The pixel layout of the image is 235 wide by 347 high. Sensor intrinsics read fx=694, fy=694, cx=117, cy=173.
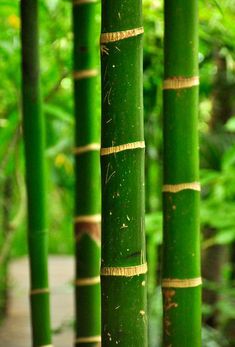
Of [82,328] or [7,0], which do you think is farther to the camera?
[7,0]

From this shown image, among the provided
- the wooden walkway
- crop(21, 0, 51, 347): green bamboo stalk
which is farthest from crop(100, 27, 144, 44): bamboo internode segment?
the wooden walkway

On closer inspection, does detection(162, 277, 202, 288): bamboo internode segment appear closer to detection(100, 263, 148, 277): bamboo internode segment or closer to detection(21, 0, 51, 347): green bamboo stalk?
detection(100, 263, 148, 277): bamboo internode segment

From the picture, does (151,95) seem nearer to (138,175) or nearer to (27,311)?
(138,175)

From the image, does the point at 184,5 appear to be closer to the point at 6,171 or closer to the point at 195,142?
the point at 195,142

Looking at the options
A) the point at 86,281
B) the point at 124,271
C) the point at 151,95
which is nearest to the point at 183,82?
the point at 124,271

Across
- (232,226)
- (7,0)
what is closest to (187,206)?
(7,0)
